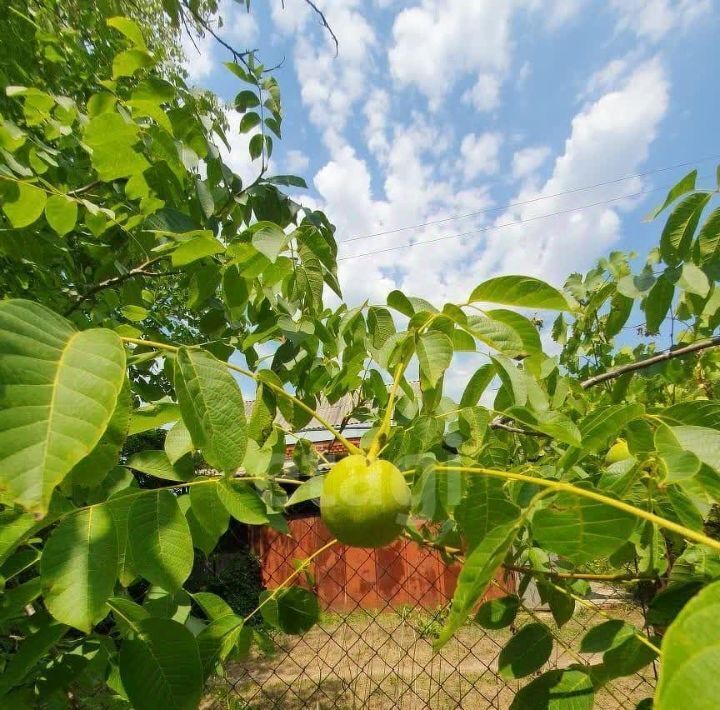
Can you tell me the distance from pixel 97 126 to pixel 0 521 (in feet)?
3.80

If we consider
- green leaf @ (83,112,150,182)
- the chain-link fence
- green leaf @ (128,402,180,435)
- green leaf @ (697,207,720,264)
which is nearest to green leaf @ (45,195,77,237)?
green leaf @ (83,112,150,182)

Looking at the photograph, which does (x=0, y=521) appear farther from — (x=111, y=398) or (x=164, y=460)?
(x=111, y=398)

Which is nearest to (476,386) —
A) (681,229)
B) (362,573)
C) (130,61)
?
(681,229)

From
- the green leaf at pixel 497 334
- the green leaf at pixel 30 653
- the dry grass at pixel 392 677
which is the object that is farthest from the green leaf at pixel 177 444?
the dry grass at pixel 392 677

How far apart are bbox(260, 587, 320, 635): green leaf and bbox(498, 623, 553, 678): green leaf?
638 millimetres

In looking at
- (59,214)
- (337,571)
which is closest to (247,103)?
(59,214)

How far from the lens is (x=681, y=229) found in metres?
1.49

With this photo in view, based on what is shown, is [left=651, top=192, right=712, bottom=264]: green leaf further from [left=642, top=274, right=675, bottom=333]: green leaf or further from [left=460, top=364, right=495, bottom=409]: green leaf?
[left=460, top=364, right=495, bottom=409]: green leaf

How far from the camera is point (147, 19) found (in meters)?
7.44

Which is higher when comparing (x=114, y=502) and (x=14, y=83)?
(x=14, y=83)

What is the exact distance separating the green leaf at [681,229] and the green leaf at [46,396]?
1601 millimetres

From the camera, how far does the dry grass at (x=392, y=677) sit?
198 inches

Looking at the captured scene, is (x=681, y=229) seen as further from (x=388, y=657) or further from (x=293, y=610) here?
(x=388, y=657)

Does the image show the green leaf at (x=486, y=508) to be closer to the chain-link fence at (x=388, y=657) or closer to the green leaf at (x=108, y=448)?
the green leaf at (x=108, y=448)
